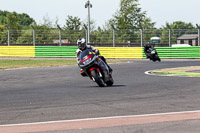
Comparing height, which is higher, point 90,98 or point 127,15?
point 127,15

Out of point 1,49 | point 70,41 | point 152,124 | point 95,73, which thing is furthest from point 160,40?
point 152,124

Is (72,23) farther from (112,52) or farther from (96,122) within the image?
(96,122)

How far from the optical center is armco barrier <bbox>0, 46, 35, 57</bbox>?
122ft

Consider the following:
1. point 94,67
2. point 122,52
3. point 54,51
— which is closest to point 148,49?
point 122,52

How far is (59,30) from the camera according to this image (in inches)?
1426

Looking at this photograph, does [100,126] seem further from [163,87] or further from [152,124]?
[163,87]

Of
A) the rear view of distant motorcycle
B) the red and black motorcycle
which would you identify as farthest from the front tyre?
the rear view of distant motorcycle

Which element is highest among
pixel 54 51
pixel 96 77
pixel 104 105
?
pixel 54 51

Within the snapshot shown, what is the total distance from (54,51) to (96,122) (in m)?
30.1

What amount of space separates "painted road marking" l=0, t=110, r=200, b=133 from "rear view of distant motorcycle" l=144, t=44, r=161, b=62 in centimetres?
2337

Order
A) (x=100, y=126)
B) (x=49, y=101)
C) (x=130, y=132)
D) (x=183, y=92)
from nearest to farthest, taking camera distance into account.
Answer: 1. (x=130, y=132)
2. (x=100, y=126)
3. (x=49, y=101)
4. (x=183, y=92)

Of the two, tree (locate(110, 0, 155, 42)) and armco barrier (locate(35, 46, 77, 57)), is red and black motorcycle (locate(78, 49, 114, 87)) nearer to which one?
armco barrier (locate(35, 46, 77, 57))

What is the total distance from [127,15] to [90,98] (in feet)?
159

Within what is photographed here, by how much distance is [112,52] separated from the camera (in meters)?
34.8
